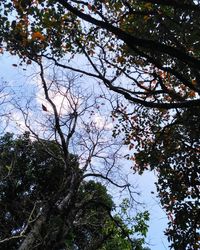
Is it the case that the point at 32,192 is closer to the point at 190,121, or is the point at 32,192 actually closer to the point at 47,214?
the point at 47,214

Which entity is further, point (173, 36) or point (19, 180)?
point (19, 180)

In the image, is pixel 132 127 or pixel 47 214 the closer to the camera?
pixel 132 127

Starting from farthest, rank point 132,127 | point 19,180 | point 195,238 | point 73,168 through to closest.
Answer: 1. point 19,180
2. point 73,168
3. point 132,127
4. point 195,238

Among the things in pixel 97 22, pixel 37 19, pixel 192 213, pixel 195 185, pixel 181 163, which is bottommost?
pixel 97 22

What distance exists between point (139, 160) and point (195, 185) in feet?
6.24

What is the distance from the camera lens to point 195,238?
7.02 metres

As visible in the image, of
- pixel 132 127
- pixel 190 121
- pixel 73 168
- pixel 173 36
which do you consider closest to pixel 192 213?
pixel 190 121

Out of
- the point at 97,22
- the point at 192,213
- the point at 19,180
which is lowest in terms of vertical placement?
the point at 97,22

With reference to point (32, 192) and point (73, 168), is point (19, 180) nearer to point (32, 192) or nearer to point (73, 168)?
point (32, 192)

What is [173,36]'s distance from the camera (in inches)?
288

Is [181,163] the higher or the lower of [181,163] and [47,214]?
the higher

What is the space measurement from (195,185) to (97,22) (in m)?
5.40

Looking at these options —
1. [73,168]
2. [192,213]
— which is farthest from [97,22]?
[73,168]

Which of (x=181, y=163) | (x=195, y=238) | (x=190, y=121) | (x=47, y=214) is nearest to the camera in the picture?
(x=195, y=238)
